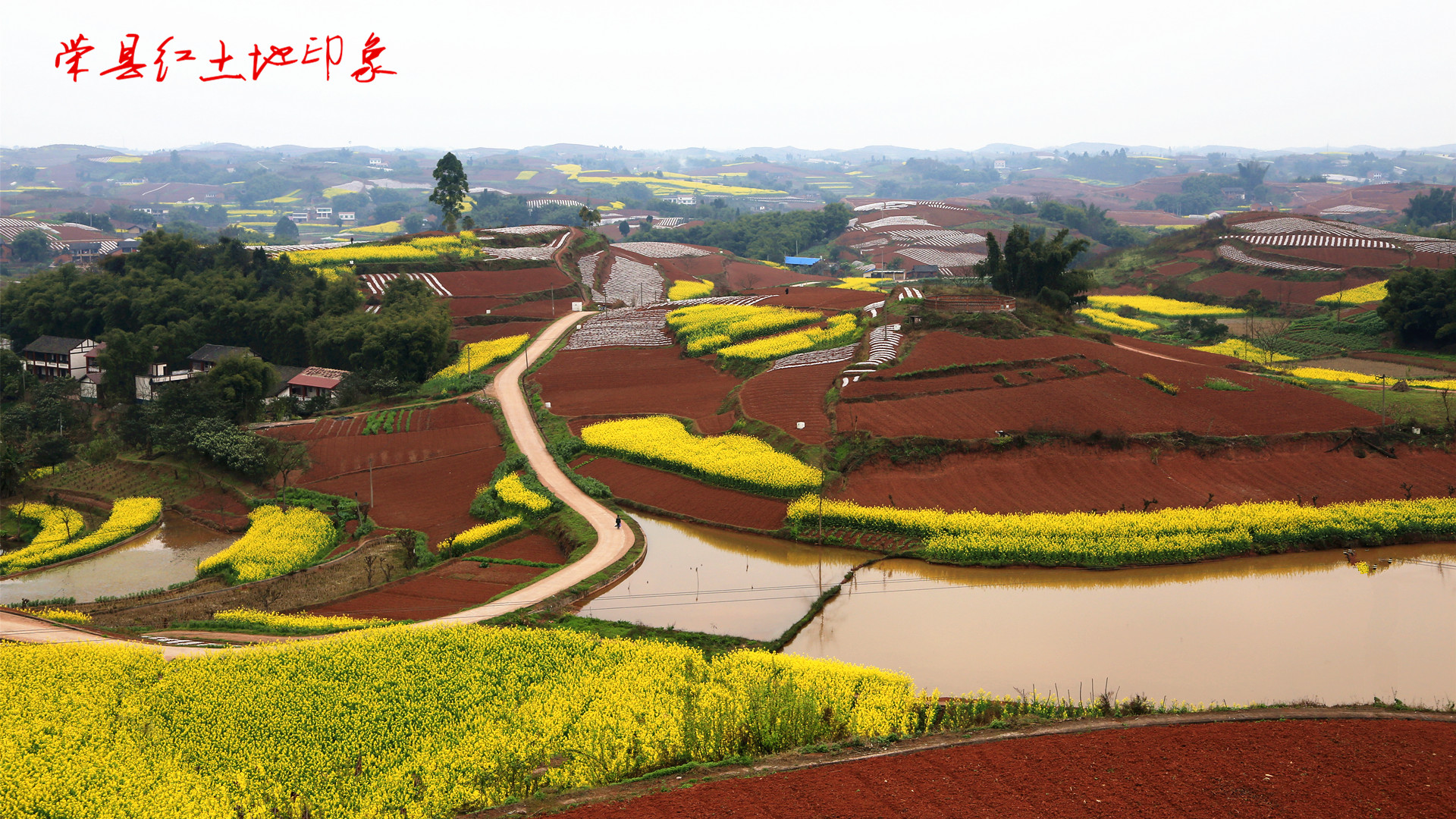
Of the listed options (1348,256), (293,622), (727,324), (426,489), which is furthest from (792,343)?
(1348,256)

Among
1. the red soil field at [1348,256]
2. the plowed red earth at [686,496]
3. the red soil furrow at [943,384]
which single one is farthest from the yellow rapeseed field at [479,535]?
the red soil field at [1348,256]

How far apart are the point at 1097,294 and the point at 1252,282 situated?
36.6 feet

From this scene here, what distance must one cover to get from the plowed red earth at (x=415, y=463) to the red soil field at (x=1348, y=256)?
2552 inches

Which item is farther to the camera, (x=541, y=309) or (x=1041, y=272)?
(x=541, y=309)

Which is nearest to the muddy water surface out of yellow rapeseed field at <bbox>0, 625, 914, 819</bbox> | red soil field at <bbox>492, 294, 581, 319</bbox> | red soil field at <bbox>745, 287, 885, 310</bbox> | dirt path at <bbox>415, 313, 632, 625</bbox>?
yellow rapeseed field at <bbox>0, 625, 914, 819</bbox>

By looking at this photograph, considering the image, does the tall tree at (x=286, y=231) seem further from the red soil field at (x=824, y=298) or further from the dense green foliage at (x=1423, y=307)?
the dense green foliage at (x=1423, y=307)

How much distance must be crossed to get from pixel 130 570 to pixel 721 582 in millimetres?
19155

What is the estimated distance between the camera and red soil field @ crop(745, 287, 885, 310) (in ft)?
187

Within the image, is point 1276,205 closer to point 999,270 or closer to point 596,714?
point 999,270

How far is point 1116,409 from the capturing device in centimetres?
3616

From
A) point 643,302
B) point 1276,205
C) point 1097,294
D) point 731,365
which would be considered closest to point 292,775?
→ point 731,365

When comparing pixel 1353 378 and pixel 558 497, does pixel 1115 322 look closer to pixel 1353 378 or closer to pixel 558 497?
pixel 1353 378

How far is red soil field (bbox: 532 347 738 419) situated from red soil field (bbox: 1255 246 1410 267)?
53.2 meters

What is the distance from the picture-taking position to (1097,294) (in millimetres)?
80312
